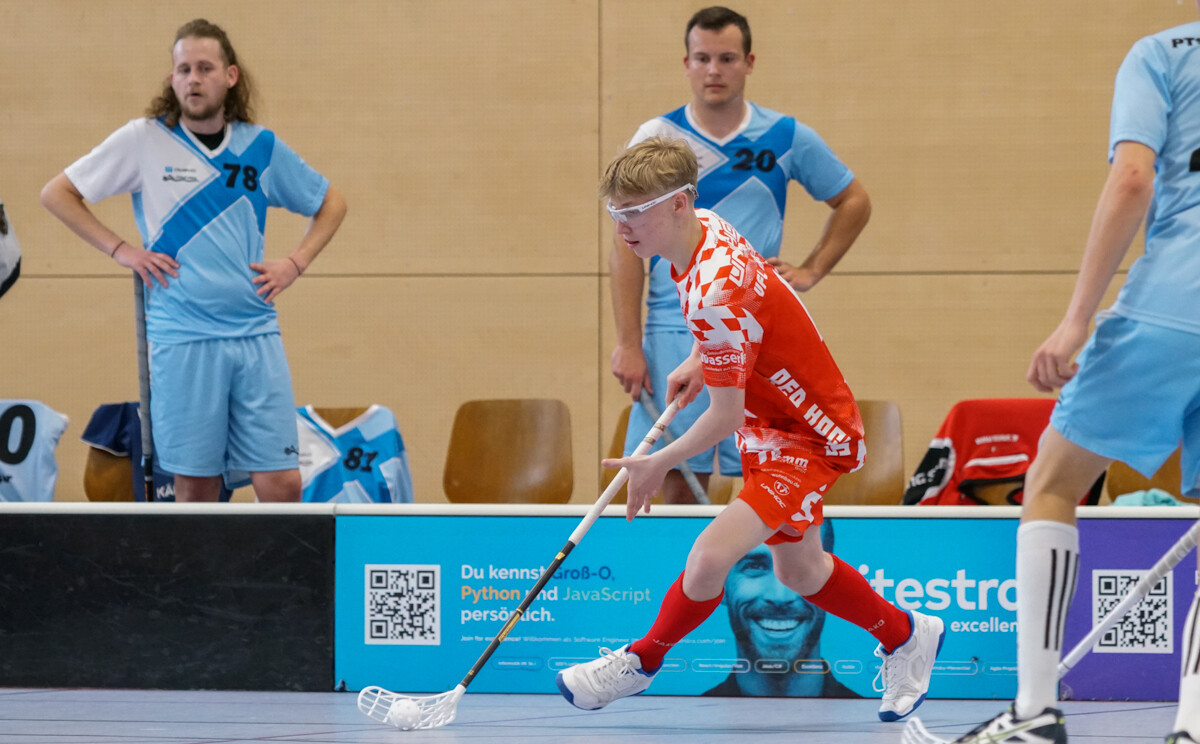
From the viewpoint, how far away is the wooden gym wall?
560 cm

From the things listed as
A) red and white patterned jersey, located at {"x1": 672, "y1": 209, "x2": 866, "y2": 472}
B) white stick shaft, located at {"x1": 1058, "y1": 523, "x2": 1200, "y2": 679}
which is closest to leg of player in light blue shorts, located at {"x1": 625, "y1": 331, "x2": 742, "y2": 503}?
red and white patterned jersey, located at {"x1": 672, "y1": 209, "x2": 866, "y2": 472}

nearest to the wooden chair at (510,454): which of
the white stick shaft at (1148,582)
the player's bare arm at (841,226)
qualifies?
the player's bare arm at (841,226)

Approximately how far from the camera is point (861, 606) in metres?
2.79

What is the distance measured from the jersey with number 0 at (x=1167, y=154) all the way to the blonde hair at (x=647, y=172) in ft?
2.74

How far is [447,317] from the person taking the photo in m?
5.82

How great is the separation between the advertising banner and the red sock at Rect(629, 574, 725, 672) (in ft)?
1.33

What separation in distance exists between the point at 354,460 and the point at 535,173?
1.78 metres

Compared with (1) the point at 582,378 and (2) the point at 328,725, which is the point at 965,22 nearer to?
(1) the point at 582,378

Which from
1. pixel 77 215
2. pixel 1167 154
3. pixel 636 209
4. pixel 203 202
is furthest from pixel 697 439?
pixel 77 215

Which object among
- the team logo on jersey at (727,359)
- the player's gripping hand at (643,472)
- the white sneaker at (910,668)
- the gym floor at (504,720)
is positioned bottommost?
the gym floor at (504,720)

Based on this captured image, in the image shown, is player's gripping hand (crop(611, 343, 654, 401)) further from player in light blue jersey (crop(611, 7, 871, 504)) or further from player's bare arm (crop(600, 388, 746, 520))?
player's bare arm (crop(600, 388, 746, 520))

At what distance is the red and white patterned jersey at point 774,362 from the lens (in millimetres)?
2514

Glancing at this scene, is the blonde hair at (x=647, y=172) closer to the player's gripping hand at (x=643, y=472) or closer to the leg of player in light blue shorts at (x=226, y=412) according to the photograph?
the player's gripping hand at (x=643, y=472)

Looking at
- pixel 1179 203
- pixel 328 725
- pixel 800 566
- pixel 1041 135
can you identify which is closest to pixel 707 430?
pixel 800 566
